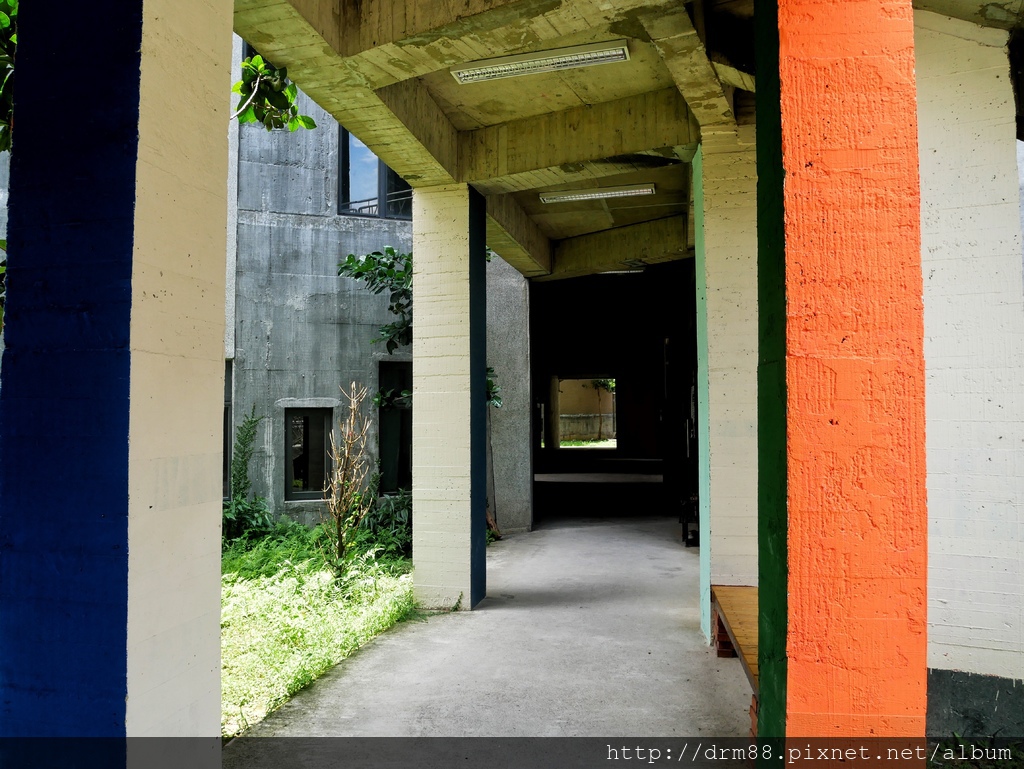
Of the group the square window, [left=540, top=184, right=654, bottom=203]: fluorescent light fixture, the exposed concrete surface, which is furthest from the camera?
the square window

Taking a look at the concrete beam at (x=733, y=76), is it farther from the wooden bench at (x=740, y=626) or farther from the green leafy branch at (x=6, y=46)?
the green leafy branch at (x=6, y=46)

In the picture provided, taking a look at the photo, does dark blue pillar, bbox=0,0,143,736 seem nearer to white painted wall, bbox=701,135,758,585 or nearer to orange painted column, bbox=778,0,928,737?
orange painted column, bbox=778,0,928,737

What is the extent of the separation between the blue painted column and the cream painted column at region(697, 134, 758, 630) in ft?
11.8

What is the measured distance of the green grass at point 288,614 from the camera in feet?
13.5

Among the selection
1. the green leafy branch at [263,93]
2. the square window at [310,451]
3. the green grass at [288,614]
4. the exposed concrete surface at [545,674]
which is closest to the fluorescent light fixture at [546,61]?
the green leafy branch at [263,93]

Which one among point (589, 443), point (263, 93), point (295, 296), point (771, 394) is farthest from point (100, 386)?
point (589, 443)

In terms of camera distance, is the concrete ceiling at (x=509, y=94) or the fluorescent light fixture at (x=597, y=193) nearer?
the concrete ceiling at (x=509, y=94)

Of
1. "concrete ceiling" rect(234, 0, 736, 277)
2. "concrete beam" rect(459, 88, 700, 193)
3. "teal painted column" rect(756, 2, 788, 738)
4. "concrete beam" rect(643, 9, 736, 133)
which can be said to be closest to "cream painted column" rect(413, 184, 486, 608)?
"concrete beam" rect(459, 88, 700, 193)

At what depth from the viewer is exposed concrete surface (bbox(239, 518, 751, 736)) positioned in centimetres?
362

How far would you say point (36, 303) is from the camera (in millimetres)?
2121

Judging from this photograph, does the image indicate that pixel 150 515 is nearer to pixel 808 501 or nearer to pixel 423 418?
pixel 808 501

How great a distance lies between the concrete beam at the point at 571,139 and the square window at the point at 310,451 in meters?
4.59

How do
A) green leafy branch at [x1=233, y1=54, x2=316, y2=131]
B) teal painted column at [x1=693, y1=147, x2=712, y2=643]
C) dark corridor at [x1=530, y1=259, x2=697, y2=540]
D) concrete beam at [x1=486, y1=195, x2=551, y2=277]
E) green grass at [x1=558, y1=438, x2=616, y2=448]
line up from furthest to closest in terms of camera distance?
green grass at [x1=558, y1=438, x2=616, y2=448]
dark corridor at [x1=530, y1=259, x2=697, y2=540]
concrete beam at [x1=486, y1=195, x2=551, y2=277]
teal painted column at [x1=693, y1=147, x2=712, y2=643]
green leafy branch at [x1=233, y1=54, x2=316, y2=131]

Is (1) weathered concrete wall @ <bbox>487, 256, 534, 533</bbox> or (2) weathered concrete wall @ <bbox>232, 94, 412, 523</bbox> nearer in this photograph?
(2) weathered concrete wall @ <bbox>232, 94, 412, 523</bbox>
